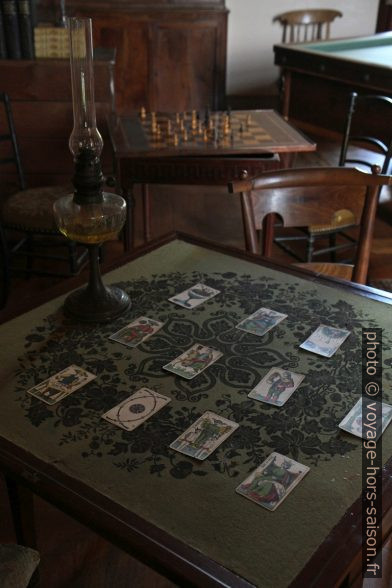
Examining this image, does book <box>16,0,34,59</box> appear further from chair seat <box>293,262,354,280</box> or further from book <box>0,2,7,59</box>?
chair seat <box>293,262,354,280</box>

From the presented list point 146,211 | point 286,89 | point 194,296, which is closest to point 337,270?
point 194,296

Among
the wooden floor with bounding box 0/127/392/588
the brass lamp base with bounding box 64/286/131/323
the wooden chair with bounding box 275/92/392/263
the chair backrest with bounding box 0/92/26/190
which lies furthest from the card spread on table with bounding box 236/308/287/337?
the chair backrest with bounding box 0/92/26/190

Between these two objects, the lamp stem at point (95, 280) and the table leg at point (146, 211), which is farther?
the table leg at point (146, 211)

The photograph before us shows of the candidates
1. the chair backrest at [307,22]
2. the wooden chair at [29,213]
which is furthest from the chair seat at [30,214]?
the chair backrest at [307,22]

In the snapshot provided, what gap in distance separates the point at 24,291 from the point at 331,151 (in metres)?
2.78

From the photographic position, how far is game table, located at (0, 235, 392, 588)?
78 cm

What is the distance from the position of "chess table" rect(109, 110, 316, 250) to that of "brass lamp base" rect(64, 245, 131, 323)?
137 centimetres

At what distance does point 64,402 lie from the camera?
1021mm

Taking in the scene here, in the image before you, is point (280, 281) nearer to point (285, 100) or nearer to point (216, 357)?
point (216, 357)

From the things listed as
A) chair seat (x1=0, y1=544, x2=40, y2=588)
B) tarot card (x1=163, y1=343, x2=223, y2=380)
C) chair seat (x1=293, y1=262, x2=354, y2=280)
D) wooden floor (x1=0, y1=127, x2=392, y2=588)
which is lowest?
wooden floor (x1=0, y1=127, x2=392, y2=588)

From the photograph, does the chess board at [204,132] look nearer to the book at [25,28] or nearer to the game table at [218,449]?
the book at [25,28]

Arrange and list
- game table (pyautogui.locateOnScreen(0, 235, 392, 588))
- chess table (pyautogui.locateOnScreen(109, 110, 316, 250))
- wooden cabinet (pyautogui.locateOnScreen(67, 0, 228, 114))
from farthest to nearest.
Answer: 1. wooden cabinet (pyautogui.locateOnScreen(67, 0, 228, 114))
2. chess table (pyautogui.locateOnScreen(109, 110, 316, 250))
3. game table (pyautogui.locateOnScreen(0, 235, 392, 588))

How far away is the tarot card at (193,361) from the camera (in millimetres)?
1104

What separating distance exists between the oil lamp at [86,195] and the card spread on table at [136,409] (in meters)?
0.26
